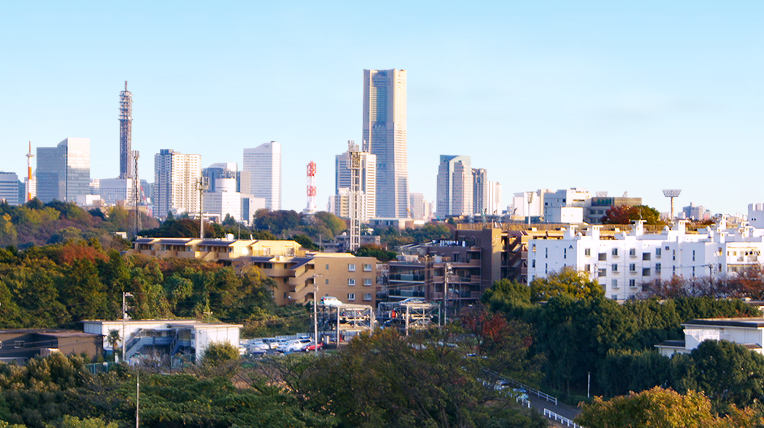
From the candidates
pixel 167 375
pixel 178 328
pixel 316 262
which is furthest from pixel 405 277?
pixel 167 375

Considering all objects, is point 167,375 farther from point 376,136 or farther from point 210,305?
point 376,136

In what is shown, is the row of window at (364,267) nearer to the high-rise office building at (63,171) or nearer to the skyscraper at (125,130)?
the skyscraper at (125,130)

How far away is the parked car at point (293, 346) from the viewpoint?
26.0 metres

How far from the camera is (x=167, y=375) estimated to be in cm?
1576

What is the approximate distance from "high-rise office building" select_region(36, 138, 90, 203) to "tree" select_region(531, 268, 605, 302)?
4378 inches

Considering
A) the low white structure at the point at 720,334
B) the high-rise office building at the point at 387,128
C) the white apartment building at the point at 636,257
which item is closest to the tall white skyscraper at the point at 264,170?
the high-rise office building at the point at 387,128

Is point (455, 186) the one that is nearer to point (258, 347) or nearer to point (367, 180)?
point (367, 180)

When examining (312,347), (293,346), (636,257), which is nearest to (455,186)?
(636,257)

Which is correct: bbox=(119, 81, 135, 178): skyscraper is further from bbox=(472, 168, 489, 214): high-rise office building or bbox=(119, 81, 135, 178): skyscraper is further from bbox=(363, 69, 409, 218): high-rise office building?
bbox=(472, 168, 489, 214): high-rise office building

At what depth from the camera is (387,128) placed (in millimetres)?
166875

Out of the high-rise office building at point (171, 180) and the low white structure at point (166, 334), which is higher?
the high-rise office building at point (171, 180)

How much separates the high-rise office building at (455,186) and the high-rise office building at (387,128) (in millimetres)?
11599

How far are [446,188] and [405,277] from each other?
120558mm

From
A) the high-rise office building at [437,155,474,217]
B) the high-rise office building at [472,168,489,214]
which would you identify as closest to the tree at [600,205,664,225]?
the high-rise office building at [437,155,474,217]
